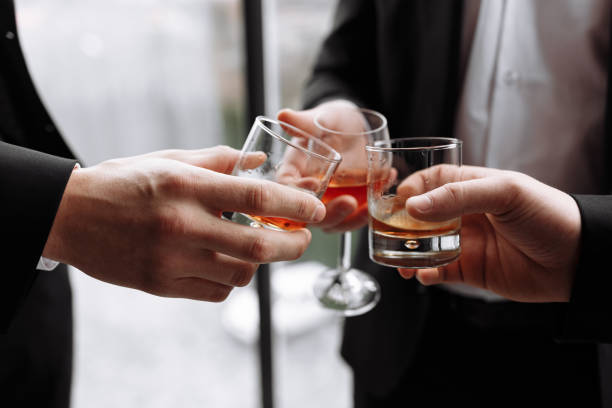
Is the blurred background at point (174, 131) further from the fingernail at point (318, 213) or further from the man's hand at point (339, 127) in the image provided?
the fingernail at point (318, 213)

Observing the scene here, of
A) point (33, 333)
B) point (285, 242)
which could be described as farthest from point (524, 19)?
point (33, 333)

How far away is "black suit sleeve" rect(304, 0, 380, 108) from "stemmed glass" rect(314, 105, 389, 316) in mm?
411

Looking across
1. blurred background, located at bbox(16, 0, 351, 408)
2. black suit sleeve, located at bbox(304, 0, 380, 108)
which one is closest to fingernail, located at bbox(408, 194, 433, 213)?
black suit sleeve, located at bbox(304, 0, 380, 108)

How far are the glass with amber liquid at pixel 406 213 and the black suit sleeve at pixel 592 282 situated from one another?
237 millimetres

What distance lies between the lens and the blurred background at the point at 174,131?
2402mm

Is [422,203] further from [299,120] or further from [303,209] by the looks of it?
[299,120]

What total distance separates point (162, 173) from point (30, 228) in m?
0.25

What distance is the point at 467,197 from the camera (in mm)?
850

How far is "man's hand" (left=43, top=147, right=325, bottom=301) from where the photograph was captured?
2.65 ft

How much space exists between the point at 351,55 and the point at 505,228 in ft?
3.42

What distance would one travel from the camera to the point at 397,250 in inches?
37.7

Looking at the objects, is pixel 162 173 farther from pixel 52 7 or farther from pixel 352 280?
pixel 52 7

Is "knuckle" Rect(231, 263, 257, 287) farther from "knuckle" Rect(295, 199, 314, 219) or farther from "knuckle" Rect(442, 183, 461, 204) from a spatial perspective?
"knuckle" Rect(442, 183, 461, 204)

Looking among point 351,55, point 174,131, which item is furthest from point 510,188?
point 174,131
